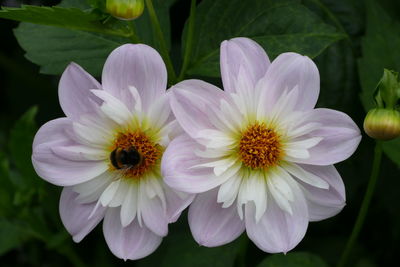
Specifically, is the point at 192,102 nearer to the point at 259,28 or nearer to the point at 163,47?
the point at 163,47

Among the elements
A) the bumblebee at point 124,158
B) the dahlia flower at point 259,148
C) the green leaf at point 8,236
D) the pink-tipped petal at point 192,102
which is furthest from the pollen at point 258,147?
the green leaf at point 8,236

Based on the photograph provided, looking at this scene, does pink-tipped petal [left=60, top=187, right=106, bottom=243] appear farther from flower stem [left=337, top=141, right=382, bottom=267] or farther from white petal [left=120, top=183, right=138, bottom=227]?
flower stem [left=337, top=141, right=382, bottom=267]

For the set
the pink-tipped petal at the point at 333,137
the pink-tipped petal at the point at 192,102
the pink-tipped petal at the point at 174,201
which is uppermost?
the pink-tipped petal at the point at 192,102

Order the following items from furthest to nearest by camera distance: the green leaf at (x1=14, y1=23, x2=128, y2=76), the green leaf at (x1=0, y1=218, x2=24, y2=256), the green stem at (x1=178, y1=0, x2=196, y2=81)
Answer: the green leaf at (x1=0, y1=218, x2=24, y2=256) → the green leaf at (x1=14, y1=23, x2=128, y2=76) → the green stem at (x1=178, y1=0, x2=196, y2=81)

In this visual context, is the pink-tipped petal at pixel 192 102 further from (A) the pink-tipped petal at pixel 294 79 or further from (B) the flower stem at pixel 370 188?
(B) the flower stem at pixel 370 188

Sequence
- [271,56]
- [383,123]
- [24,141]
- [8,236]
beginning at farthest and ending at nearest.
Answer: [8,236] → [24,141] → [271,56] → [383,123]

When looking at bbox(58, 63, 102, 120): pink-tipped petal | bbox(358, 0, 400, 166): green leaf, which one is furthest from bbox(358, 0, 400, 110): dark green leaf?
bbox(58, 63, 102, 120): pink-tipped petal

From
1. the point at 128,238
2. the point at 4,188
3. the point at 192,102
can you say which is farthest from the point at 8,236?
the point at 192,102
